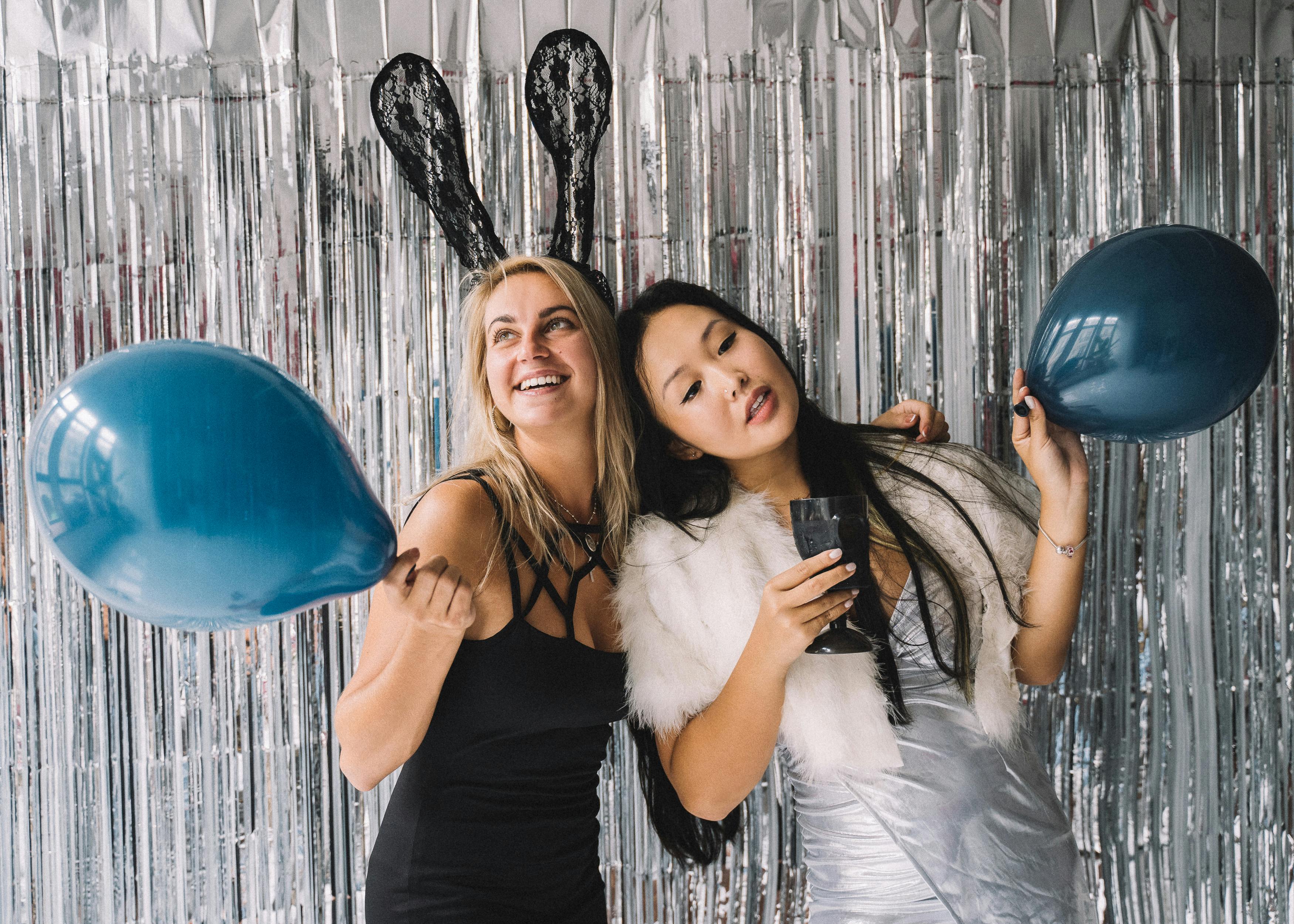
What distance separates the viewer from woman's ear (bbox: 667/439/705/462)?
124 cm

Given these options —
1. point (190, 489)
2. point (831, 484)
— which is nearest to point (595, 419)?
point (831, 484)

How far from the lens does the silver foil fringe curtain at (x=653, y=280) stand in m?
1.52

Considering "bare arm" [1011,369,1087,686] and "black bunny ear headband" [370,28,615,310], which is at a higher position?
"black bunny ear headband" [370,28,615,310]

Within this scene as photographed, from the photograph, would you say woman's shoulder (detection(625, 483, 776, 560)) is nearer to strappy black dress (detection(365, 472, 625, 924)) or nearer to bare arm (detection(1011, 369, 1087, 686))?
strappy black dress (detection(365, 472, 625, 924))

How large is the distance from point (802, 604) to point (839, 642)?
76mm

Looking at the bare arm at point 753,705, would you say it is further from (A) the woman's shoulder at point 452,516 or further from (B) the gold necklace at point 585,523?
(A) the woman's shoulder at point 452,516

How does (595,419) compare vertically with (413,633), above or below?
above

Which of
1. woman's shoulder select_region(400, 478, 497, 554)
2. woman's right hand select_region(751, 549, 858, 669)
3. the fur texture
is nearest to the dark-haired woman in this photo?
the fur texture

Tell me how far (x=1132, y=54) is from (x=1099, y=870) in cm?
170

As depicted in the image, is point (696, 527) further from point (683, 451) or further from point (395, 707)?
point (395, 707)

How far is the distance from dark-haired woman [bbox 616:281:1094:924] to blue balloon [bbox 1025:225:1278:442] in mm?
88

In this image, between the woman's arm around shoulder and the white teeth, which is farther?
the white teeth

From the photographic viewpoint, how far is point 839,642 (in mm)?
951

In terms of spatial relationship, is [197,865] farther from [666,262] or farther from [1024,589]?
[1024,589]
